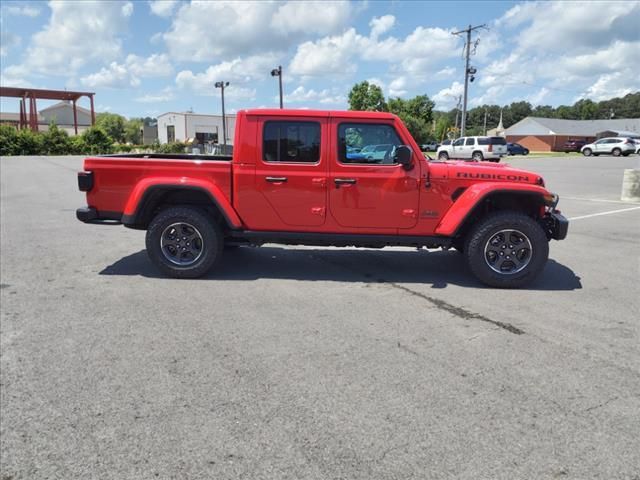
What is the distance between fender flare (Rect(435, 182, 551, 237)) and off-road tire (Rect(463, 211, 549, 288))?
267mm

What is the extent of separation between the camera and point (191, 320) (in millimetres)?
4438

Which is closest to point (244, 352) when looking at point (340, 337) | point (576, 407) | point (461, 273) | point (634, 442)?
point (340, 337)

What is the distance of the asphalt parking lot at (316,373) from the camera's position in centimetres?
253

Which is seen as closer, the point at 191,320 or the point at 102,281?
the point at 191,320

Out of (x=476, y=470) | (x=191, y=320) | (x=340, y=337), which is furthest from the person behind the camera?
(x=191, y=320)

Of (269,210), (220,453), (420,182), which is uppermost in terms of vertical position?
(420,182)

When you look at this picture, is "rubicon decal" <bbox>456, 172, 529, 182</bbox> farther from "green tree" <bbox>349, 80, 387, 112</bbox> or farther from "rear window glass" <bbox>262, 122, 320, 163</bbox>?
"green tree" <bbox>349, 80, 387, 112</bbox>

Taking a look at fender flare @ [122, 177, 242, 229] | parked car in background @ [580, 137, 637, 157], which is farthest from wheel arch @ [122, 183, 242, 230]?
parked car in background @ [580, 137, 637, 157]

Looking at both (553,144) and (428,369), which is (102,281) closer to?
(428,369)

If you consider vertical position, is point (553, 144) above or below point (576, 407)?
above

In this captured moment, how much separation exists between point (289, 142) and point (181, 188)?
1.30 m

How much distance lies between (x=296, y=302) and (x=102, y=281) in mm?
2336

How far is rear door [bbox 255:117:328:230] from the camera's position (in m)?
5.44

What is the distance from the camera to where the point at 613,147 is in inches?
1757
